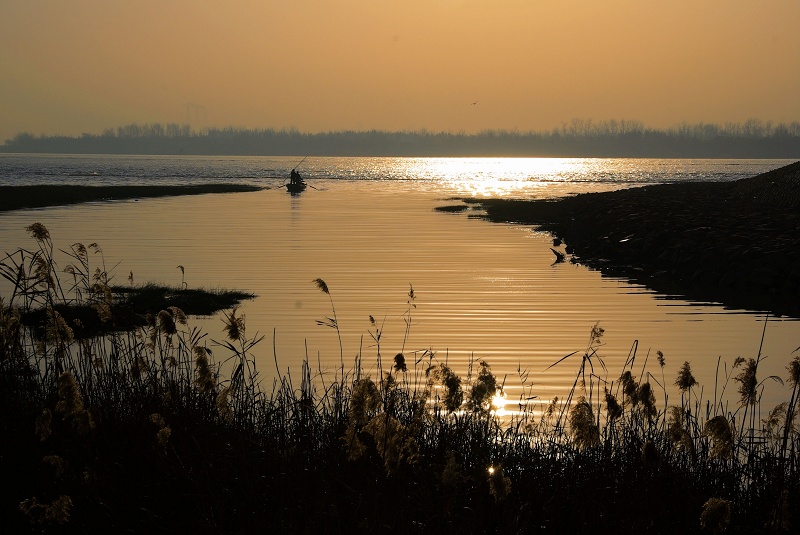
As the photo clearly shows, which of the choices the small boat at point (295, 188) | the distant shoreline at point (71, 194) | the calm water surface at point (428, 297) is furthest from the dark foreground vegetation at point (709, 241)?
the small boat at point (295, 188)

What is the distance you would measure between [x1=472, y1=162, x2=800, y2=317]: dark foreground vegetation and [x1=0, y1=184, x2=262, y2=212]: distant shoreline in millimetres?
32714

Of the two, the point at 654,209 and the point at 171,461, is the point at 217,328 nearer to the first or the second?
the point at 171,461

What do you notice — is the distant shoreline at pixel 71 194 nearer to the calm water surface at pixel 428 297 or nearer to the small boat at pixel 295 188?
the small boat at pixel 295 188

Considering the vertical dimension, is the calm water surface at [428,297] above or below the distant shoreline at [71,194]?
below

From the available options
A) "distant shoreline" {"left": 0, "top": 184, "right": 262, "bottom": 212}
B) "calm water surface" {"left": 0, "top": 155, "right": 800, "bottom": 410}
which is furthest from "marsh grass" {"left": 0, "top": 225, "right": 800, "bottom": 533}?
"distant shoreline" {"left": 0, "top": 184, "right": 262, "bottom": 212}

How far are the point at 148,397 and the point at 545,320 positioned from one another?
39.6 ft

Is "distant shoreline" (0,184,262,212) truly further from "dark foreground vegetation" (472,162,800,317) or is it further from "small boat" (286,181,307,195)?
"dark foreground vegetation" (472,162,800,317)

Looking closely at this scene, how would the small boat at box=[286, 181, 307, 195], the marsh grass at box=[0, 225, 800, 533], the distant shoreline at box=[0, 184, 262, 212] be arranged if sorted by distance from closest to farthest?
1. the marsh grass at box=[0, 225, 800, 533]
2. the distant shoreline at box=[0, 184, 262, 212]
3. the small boat at box=[286, 181, 307, 195]

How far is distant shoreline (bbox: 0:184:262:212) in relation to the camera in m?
57.9

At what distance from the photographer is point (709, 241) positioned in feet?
97.0

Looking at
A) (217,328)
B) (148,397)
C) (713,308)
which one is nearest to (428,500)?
(148,397)

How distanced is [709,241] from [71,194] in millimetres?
53672

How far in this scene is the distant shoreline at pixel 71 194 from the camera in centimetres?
5794

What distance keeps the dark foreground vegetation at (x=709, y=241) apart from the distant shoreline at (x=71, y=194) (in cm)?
3271
